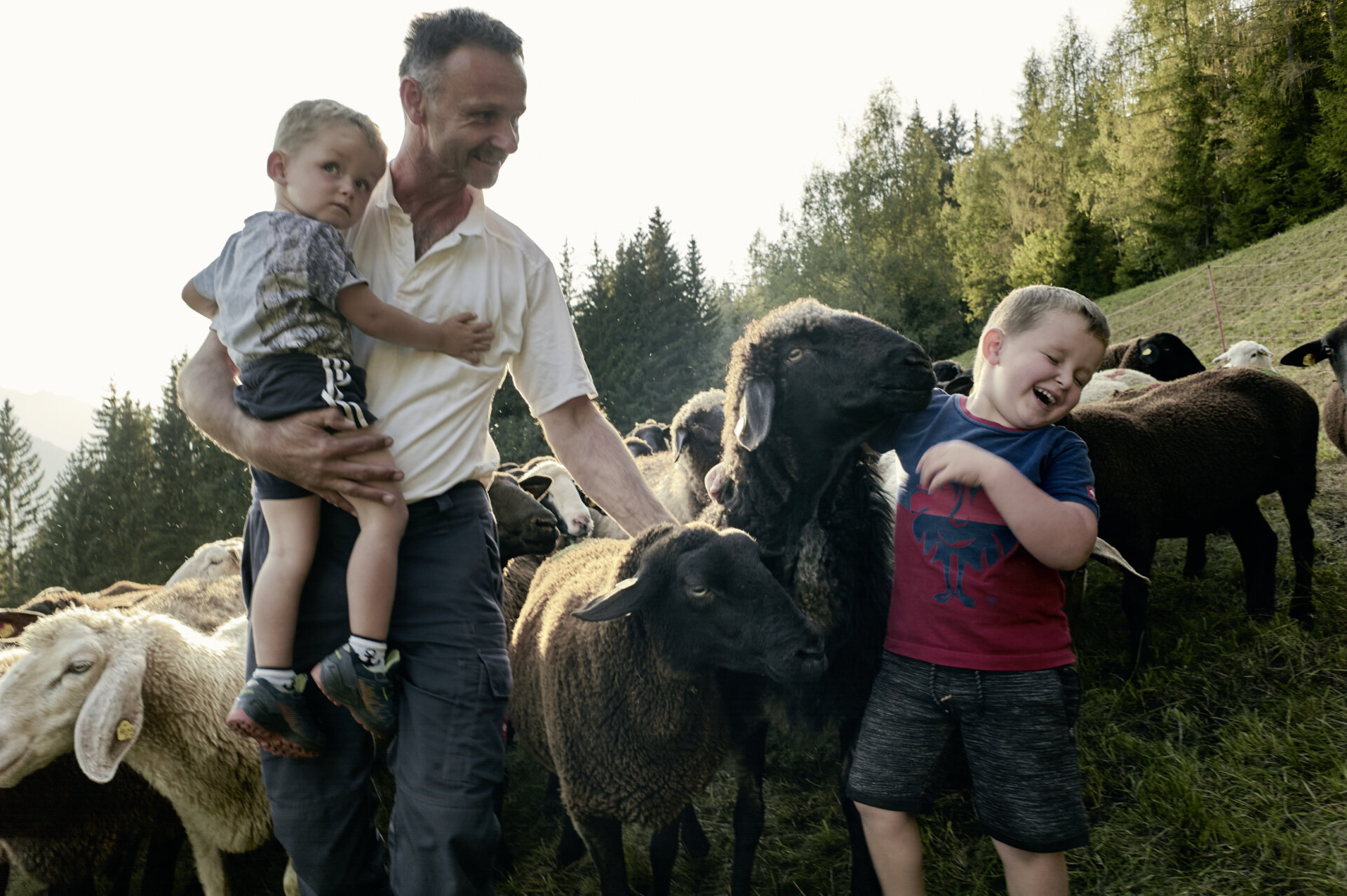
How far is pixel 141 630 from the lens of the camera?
336cm

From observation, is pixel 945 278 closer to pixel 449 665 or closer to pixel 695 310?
pixel 695 310

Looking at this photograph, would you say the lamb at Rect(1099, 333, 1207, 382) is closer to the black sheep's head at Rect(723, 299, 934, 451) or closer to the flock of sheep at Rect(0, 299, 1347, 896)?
the flock of sheep at Rect(0, 299, 1347, 896)

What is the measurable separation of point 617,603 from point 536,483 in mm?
2789

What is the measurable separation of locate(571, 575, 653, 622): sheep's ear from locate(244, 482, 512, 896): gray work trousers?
1.67ft

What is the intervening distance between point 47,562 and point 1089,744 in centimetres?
3508

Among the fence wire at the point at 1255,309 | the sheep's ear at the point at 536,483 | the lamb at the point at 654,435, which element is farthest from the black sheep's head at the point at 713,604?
the fence wire at the point at 1255,309

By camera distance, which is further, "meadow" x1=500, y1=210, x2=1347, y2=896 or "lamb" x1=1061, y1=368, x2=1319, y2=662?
"lamb" x1=1061, y1=368, x2=1319, y2=662

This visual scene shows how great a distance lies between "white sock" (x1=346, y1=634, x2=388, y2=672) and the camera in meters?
1.77

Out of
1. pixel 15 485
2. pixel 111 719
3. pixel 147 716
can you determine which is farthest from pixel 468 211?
pixel 15 485

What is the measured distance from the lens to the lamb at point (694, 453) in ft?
16.9

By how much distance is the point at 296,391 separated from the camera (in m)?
1.77

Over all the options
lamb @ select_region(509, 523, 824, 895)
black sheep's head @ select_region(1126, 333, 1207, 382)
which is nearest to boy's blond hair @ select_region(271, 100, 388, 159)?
lamb @ select_region(509, 523, 824, 895)

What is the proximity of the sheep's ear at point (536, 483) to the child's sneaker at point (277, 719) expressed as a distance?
10.9 ft

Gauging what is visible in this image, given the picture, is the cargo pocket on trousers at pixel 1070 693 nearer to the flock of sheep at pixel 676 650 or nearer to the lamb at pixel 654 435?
the flock of sheep at pixel 676 650
